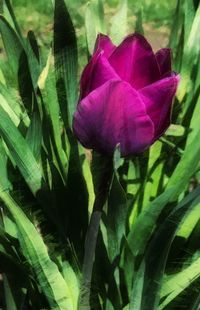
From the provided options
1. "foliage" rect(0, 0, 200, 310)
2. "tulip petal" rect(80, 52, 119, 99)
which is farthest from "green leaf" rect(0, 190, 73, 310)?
"tulip petal" rect(80, 52, 119, 99)

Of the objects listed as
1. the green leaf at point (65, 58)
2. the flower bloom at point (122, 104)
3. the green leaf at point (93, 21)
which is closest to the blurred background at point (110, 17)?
the green leaf at point (93, 21)

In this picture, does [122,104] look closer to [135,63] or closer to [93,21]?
[135,63]

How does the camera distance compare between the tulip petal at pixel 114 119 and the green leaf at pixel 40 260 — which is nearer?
the tulip petal at pixel 114 119

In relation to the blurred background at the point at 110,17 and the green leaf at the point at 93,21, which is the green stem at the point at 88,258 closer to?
the green leaf at the point at 93,21

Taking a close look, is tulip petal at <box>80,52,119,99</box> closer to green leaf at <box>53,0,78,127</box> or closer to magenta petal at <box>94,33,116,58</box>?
magenta petal at <box>94,33,116,58</box>

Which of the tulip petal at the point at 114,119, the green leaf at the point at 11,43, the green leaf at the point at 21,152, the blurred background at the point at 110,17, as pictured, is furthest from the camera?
the blurred background at the point at 110,17

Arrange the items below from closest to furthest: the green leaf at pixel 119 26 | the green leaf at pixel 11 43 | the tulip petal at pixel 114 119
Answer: the tulip petal at pixel 114 119, the green leaf at pixel 11 43, the green leaf at pixel 119 26

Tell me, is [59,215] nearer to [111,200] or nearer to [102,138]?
[111,200]

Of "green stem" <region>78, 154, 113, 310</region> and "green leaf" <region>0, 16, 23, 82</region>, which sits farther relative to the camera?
"green leaf" <region>0, 16, 23, 82</region>
